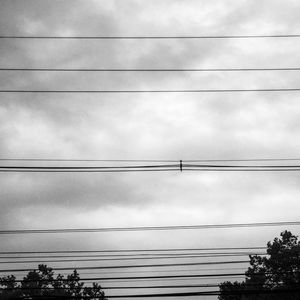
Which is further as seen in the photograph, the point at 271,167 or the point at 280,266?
the point at 280,266

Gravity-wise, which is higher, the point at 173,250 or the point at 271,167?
the point at 271,167

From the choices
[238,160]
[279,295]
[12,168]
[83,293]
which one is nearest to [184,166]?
[238,160]

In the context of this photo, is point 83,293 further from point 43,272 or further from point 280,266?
point 280,266

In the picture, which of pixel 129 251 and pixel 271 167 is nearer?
pixel 271 167

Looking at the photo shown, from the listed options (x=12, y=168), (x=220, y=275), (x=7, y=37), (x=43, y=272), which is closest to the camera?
(x=12, y=168)

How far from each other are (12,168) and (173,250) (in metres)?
8.09

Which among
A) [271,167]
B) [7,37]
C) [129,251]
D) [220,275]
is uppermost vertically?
[7,37]

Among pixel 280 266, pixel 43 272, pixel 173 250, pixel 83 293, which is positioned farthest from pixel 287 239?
pixel 173 250

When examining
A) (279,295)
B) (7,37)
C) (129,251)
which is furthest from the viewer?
(279,295)

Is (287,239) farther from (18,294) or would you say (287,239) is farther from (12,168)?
(12,168)

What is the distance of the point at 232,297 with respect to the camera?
61.8 metres

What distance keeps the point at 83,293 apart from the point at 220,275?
58.9 meters

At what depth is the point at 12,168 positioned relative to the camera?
39.2ft

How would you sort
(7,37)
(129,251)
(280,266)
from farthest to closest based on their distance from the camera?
(280,266) → (129,251) → (7,37)
